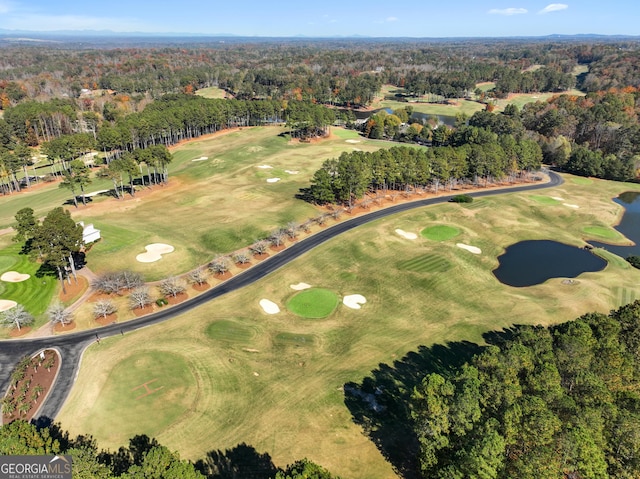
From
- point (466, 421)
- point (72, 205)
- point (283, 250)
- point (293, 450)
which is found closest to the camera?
point (466, 421)

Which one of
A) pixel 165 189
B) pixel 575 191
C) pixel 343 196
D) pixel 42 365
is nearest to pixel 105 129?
pixel 165 189

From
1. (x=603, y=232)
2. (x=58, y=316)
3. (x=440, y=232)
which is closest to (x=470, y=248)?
(x=440, y=232)

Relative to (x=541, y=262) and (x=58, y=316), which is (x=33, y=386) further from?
(x=541, y=262)

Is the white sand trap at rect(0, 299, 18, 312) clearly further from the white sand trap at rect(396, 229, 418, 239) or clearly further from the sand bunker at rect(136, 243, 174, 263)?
the white sand trap at rect(396, 229, 418, 239)

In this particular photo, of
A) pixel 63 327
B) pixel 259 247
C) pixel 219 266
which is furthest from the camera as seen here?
pixel 259 247

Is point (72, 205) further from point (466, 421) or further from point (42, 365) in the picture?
point (466, 421)

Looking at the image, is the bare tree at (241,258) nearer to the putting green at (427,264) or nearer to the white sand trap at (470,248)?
the putting green at (427,264)
